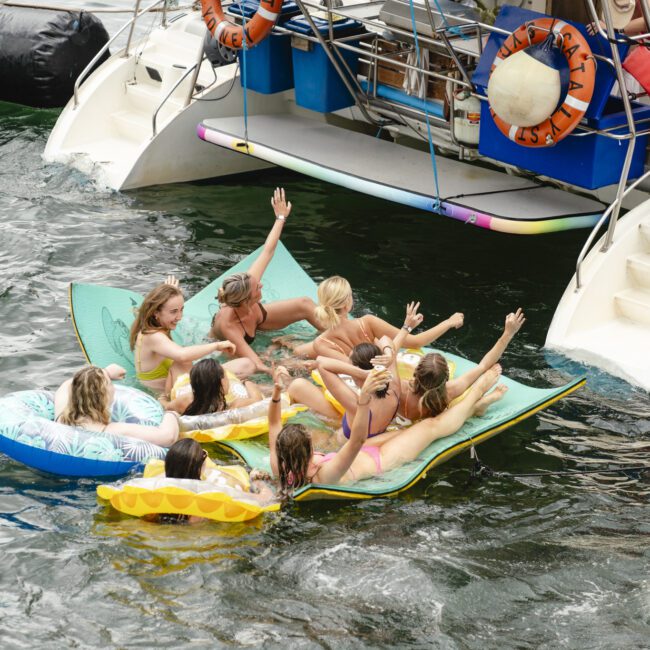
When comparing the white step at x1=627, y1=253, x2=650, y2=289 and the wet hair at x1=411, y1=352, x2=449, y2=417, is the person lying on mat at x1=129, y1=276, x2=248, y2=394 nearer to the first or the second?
the wet hair at x1=411, y1=352, x2=449, y2=417

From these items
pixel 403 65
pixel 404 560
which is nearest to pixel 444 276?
pixel 403 65

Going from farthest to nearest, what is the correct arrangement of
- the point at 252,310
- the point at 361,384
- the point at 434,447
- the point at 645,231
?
the point at 645,231, the point at 252,310, the point at 361,384, the point at 434,447

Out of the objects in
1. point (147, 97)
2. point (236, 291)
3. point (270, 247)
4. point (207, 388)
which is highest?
point (147, 97)

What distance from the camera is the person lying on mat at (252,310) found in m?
6.98

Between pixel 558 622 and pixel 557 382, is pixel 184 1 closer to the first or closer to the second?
pixel 557 382

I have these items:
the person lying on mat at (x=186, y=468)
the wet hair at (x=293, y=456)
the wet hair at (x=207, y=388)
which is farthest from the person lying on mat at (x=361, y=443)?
the wet hair at (x=207, y=388)

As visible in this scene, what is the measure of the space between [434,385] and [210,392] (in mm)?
1318

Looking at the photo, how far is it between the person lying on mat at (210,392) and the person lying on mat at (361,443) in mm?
563

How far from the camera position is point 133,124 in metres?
10.8

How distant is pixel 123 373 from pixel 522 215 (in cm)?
301

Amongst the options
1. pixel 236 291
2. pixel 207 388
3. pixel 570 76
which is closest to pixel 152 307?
pixel 236 291

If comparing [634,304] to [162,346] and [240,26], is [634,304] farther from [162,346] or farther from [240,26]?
[240,26]

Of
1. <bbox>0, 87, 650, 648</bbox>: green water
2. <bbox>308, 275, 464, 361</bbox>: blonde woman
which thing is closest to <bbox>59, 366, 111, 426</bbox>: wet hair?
<bbox>0, 87, 650, 648</bbox>: green water

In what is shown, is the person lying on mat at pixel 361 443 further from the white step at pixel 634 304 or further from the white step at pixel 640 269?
the white step at pixel 640 269
